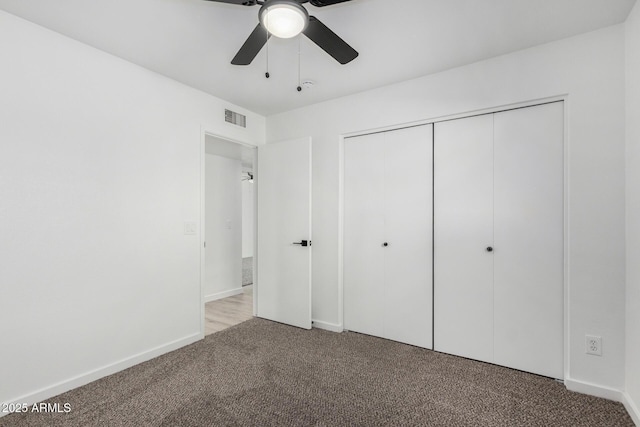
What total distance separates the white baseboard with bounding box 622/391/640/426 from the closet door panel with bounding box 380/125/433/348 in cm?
127

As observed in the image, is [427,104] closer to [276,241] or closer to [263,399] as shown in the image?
[276,241]

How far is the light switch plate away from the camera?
117 inches

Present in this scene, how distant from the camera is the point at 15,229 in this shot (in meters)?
1.96

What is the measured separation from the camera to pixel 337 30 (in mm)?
2113

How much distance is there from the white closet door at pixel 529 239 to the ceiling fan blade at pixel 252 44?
1.98m

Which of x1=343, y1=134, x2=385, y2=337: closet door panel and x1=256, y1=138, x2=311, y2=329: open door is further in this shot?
x1=256, y1=138, x2=311, y2=329: open door

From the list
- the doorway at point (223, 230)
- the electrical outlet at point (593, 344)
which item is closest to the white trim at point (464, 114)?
the electrical outlet at point (593, 344)

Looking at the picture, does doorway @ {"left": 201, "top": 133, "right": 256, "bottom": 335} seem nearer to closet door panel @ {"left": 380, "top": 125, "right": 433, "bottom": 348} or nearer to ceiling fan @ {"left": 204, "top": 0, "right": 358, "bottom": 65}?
closet door panel @ {"left": 380, "top": 125, "right": 433, "bottom": 348}

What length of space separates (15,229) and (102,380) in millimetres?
1245

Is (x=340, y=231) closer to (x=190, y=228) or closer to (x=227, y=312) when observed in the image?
(x=190, y=228)

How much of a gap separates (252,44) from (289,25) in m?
0.32

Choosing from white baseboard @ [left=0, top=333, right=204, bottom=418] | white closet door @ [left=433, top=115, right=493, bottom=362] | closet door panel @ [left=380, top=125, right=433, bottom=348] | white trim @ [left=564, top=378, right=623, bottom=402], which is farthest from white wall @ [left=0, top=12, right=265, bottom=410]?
white trim @ [left=564, top=378, right=623, bottom=402]

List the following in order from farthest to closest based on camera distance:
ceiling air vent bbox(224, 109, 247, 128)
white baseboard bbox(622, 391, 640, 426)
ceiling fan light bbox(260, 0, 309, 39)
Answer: ceiling air vent bbox(224, 109, 247, 128) < white baseboard bbox(622, 391, 640, 426) < ceiling fan light bbox(260, 0, 309, 39)

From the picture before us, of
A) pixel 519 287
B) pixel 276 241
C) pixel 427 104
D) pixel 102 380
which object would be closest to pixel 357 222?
pixel 276 241
